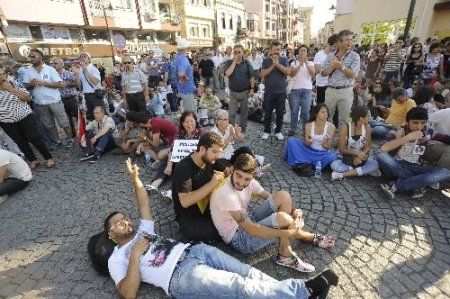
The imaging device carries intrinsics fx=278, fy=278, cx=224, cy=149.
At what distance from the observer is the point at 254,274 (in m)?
2.39

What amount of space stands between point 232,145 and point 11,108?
4.21 metres

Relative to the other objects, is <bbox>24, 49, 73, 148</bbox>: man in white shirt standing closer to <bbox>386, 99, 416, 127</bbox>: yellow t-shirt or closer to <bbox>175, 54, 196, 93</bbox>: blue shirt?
<bbox>175, 54, 196, 93</bbox>: blue shirt

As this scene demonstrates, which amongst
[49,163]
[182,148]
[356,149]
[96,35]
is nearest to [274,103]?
[356,149]

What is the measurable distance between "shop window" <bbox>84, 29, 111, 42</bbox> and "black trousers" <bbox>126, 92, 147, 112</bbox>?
17.9 m

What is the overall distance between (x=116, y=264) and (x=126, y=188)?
2451 mm

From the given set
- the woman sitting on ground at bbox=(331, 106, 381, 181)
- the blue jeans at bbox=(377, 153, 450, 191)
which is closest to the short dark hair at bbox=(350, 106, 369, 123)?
the woman sitting on ground at bbox=(331, 106, 381, 181)

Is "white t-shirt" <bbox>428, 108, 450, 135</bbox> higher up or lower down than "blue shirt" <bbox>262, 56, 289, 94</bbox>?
lower down

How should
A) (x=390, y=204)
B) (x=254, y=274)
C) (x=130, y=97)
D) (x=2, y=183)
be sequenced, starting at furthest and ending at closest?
1. (x=130, y=97)
2. (x=2, y=183)
3. (x=390, y=204)
4. (x=254, y=274)

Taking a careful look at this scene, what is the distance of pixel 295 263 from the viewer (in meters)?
2.85

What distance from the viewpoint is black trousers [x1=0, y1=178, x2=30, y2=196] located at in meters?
4.73

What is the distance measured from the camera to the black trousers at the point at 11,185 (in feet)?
15.5

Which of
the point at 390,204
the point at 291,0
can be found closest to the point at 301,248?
the point at 390,204

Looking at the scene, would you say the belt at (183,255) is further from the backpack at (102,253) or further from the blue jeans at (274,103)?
the blue jeans at (274,103)

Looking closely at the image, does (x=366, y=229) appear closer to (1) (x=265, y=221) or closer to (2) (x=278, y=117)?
(1) (x=265, y=221)
